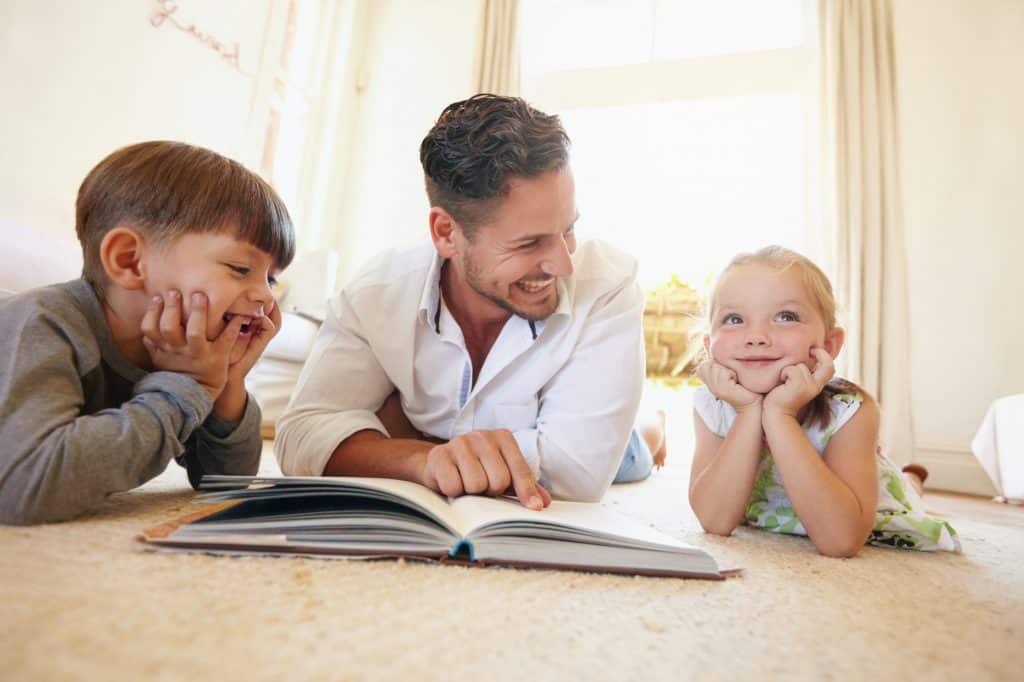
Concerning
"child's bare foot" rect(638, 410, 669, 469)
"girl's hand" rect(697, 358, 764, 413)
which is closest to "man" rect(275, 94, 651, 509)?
"girl's hand" rect(697, 358, 764, 413)

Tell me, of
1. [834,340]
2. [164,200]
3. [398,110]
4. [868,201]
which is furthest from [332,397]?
[398,110]

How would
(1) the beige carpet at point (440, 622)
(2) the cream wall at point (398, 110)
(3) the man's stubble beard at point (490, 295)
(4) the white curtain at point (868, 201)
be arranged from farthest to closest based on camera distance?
1. (2) the cream wall at point (398, 110)
2. (4) the white curtain at point (868, 201)
3. (3) the man's stubble beard at point (490, 295)
4. (1) the beige carpet at point (440, 622)

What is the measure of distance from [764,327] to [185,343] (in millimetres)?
915

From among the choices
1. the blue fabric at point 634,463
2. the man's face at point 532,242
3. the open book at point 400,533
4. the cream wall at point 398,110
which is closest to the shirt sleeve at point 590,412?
the man's face at point 532,242

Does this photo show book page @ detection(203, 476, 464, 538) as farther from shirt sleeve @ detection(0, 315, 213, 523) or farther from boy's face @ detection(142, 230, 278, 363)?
boy's face @ detection(142, 230, 278, 363)

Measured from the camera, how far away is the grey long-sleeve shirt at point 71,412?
71 centimetres

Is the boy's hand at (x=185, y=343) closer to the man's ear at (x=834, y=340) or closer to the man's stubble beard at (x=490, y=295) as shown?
the man's stubble beard at (x=490, y=295)

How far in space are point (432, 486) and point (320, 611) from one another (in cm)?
43

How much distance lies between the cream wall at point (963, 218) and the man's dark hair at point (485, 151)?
2971mm

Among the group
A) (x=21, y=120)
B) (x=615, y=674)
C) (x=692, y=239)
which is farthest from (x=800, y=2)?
(x=615, y=674)

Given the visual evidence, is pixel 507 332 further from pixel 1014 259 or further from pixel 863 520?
pixel 1014 259

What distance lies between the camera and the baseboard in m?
3.16

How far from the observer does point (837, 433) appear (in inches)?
42.7

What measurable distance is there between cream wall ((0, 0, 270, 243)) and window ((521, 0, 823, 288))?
1.95 meters
